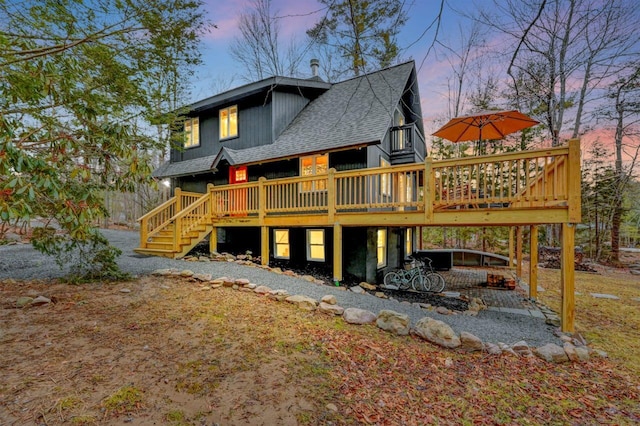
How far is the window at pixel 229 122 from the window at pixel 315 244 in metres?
5.62

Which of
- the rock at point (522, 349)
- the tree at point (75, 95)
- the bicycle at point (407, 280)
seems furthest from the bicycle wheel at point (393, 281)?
the tree at point (75, 95)

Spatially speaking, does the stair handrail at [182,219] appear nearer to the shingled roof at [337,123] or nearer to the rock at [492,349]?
the shingled roof at [337,123]

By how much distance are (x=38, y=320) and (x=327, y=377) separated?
4.13 m

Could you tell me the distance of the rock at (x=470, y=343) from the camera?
423 centimetres

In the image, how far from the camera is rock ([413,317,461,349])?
4285 millimetres

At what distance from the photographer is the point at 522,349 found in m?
4.21

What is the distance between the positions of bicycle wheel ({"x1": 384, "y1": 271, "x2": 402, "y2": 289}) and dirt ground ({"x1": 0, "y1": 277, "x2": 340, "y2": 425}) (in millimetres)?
5259

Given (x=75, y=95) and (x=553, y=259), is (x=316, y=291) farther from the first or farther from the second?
(x=553, y=259)

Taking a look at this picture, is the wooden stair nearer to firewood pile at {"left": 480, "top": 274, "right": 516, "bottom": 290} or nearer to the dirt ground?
the dirt ground

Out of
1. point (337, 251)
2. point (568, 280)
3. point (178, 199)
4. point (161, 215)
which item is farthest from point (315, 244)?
point (568, 280)

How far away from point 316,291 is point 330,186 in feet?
9.24

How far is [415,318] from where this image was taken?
522 centimetres

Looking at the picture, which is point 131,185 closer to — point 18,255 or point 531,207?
point 531,207

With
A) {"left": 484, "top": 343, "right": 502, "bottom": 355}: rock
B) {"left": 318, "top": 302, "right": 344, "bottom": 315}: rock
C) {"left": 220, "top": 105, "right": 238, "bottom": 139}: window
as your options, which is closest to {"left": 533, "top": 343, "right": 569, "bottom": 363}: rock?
{"left": 484, "top": 343, "right": 502, "bottom": 355}: rock
